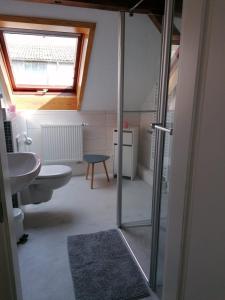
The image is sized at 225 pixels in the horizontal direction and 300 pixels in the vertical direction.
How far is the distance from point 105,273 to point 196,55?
5.13 feet

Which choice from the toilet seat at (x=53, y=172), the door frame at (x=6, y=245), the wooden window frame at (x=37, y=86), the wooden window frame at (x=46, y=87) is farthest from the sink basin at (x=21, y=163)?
the wooden window frame at (x=37, y=86)

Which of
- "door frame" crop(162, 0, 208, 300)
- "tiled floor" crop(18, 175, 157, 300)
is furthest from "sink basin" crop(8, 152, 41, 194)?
"door frame" crop(162, 0, 208, 300)

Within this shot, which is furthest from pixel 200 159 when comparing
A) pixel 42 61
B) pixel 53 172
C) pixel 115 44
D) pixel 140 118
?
pixel 42 61

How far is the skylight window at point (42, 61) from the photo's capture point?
2636mm

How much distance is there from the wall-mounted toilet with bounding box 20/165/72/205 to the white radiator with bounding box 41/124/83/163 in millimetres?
865

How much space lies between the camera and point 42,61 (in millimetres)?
2873

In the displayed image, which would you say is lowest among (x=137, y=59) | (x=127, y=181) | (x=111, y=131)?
(x=127, y=181)

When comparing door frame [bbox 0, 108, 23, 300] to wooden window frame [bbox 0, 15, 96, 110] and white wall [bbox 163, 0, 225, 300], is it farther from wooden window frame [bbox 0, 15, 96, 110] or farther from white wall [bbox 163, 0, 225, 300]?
wooden window frame [bbox 0, 15, 96, 110]

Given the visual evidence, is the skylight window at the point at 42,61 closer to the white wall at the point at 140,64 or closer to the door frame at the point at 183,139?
the white wall at the point at 140,64

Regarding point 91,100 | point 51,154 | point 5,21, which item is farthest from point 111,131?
point 5,21

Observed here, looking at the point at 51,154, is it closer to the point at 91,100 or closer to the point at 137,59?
the point at 91,100

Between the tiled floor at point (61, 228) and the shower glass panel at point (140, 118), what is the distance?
17 millimetres

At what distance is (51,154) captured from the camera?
329cm

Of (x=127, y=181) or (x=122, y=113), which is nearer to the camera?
(x=122, y=113)
